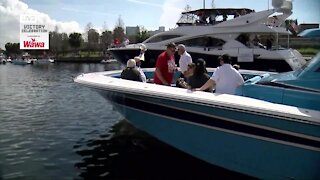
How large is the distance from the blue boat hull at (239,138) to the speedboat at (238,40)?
1441 cm

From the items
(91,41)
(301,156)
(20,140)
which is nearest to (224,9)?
(20,140)

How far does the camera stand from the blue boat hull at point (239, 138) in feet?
15.1

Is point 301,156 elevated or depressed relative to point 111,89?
depressed

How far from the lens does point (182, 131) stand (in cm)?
571

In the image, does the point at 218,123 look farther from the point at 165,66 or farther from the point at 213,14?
the point at 213,14

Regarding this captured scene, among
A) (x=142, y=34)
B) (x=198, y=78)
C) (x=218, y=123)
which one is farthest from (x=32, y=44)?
(x=142, y=34)

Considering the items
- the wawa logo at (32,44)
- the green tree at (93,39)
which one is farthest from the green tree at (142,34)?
the wawa logo at (32,44)

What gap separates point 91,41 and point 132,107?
84598 mm

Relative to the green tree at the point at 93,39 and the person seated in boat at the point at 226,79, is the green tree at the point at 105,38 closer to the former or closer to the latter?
the green tree at the point at 93,39

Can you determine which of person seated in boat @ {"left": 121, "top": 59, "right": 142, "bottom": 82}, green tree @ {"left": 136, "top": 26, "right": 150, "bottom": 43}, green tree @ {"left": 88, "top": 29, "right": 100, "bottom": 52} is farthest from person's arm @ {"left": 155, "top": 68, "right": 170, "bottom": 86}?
green tree @ {"left": 88, "top": 29, "right": 100, "bottom": 52}

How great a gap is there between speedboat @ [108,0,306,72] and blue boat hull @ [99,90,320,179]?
47.3ft

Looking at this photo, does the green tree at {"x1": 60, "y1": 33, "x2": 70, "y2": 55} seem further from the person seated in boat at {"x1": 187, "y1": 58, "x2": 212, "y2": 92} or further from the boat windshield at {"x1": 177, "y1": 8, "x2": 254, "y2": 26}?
the person seated in boat at {"x1": 187, "y1": 58, "x2": 212, "y2": 92}

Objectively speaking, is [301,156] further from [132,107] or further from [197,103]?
[132,107]

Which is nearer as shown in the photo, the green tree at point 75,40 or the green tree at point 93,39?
the green tree at point 93,39
